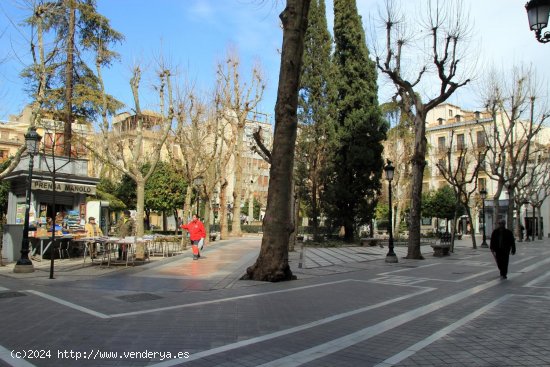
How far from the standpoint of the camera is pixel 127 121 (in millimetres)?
41062

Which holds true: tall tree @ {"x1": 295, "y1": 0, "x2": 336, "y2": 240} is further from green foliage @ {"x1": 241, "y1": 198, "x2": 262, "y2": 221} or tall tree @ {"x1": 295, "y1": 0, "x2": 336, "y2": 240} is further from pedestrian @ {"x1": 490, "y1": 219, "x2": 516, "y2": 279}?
green foliage @ {"x1": 241, "y1": 198, "x2": 262, "y2": 221}

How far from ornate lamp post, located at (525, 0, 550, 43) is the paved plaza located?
166 inches

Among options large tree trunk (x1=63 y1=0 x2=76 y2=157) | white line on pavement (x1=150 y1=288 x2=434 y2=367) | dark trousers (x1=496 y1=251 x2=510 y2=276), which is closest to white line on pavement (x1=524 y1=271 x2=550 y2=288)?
dark trousers (x1=496 y1=251 x2=510 y2=276)

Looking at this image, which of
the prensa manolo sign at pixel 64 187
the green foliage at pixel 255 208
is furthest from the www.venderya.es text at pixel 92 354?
the green foliage at pixel 255 208

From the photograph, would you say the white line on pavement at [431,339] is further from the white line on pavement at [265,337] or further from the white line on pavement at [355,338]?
the white line on pavement at [265,337]

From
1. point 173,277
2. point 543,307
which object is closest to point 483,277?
point 543,307

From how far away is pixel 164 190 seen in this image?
36.2m

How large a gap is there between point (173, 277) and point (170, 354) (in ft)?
23.8

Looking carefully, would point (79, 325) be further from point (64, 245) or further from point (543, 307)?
point (64, 245)

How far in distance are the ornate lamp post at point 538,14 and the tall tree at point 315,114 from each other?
71.0ft

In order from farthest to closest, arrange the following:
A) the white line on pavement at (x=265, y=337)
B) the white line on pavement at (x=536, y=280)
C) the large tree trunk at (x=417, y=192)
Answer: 1. the large tree trunk at (x=417, y=192)
2. the white line on pavement at (x=536, y=280)
3. the white line on pavement at (x=265, y=337)

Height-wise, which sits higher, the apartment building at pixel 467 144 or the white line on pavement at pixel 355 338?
the apartment building at pixel 467 144

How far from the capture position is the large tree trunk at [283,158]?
11391 mm

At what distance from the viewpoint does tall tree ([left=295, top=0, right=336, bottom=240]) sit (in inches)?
1110
